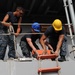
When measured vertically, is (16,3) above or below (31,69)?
above

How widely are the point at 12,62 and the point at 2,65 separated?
0.16 meters

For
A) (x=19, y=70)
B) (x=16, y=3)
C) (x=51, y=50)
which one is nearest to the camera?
(x=19, y=70)

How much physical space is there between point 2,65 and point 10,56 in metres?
0.49

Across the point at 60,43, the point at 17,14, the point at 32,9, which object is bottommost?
the point at 60,43

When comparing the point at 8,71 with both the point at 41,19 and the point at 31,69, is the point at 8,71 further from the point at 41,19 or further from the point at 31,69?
the point at 41,19

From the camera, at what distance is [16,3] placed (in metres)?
9.25

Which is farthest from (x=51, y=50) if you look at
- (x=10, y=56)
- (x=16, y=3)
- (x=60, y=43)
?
(x=16, y=3)

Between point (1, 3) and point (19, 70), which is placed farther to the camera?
point (1, 3)

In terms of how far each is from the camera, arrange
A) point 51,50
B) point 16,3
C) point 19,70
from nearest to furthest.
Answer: point 19,70 → point 51,50 → point 16,3

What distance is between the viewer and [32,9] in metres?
9.68

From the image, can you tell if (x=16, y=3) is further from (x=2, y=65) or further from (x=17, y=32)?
(x=2, y=65)

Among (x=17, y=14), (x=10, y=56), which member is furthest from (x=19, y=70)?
(x=17, y=14)

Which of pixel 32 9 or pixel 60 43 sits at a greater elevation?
pixel 32 9

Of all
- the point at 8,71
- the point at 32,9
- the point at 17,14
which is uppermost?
the point at 32,9
